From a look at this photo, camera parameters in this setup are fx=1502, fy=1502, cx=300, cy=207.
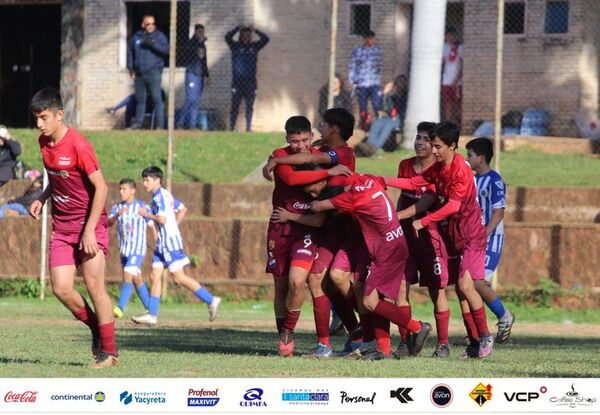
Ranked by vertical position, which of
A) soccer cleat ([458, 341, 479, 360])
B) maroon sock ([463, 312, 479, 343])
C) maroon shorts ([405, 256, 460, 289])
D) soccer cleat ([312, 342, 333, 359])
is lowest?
soccer cleat ([458, 341, 479, 360])

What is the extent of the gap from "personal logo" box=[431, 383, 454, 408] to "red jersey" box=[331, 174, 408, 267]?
2.92m

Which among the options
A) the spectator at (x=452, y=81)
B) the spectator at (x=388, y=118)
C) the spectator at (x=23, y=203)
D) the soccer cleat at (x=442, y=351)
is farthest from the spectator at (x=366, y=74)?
the soccer cleat at (x=442, y=351)

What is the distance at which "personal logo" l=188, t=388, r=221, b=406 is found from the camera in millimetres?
9078

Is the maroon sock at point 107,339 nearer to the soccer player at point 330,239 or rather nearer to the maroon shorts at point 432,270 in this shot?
the soccer player at point 330,239

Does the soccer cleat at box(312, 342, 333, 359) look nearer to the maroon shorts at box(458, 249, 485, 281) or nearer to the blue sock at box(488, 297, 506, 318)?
the maroon shorts at box(458, 249, 485, 281)

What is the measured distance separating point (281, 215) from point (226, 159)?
13.3 meters

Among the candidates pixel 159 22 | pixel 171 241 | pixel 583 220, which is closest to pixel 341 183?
pixel 171 241

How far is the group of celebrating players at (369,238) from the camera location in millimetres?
12188

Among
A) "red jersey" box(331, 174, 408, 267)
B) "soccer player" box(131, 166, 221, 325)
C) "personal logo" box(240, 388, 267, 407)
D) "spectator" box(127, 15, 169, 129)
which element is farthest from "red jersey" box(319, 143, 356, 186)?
"spectator" box(127, 15, 169, 129)

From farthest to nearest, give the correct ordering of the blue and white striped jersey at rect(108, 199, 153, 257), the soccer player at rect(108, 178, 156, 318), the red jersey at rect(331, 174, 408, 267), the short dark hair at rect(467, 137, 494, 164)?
the blue and white striped jersey at rect(108, 199, 153, 257), the soccer player at rect(108, 178, 156, 318), the short dark hair at rect(467, 137, 494, 164), the red jersey at rect(331, 174, 408, 267)

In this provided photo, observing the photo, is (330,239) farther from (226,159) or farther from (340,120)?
(226,159)

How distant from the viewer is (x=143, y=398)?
9.09m

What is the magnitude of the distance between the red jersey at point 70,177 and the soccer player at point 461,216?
2.77 metres

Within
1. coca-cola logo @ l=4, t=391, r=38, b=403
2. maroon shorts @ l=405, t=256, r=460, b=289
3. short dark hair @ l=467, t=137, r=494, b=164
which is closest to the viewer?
coca-cola logo @ l=4, t=391, r=38, b=403
